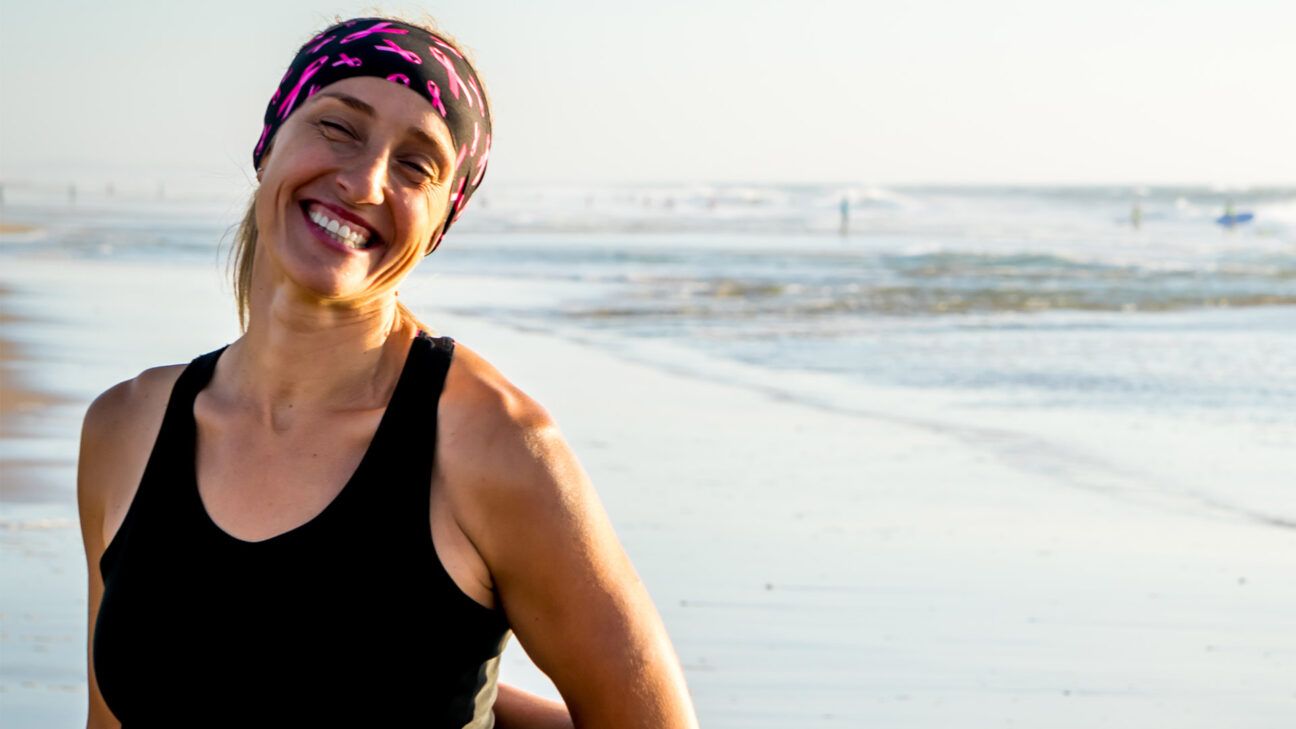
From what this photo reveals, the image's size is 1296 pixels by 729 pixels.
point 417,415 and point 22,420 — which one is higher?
point 417,415

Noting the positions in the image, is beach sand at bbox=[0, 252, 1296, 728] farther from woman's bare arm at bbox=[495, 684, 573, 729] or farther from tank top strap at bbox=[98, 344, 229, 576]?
tank top strap at bbox=[98, 344, 229, 576]

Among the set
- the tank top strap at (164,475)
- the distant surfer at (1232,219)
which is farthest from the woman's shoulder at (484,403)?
the distant surfer at (1232,219)

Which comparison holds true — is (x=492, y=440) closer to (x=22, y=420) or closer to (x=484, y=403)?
(x=484, y=403)

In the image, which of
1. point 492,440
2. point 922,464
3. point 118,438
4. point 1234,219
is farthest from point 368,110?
point 1234,219

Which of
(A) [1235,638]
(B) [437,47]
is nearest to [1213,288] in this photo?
(A) [1235,638]

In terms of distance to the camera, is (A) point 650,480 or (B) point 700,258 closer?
(A) point 650,480

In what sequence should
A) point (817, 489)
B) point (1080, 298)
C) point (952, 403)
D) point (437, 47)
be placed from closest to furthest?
point (437, 47) < point (817, 489) < point (952, 403) < point (1080, 298)

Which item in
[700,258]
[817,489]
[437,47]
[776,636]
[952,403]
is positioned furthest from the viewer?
[700,258]

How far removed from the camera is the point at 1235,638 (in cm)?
560

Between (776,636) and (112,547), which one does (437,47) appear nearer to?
(112,547)

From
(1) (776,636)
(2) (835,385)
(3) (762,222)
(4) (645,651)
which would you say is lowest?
(3) (762,222)

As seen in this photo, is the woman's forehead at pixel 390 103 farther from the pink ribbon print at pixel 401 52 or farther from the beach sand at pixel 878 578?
the beach sand at pixel 878 578

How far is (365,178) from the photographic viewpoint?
2.08m

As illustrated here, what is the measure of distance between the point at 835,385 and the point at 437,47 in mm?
9843
